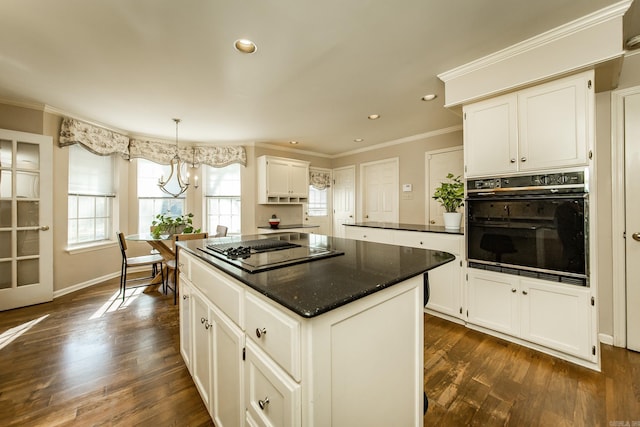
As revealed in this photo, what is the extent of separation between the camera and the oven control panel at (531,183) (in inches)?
68.7

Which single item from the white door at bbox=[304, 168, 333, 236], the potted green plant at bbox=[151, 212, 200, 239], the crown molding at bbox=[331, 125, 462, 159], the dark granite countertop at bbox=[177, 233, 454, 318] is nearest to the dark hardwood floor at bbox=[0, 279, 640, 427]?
the dark granite countertop at bbox=[177, 233, 454, 318]

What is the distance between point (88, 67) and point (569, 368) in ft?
15.1

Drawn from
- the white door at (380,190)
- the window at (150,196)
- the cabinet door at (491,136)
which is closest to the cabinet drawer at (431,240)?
the cabinet door at (491,136)

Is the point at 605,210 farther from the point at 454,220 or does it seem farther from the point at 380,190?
the point at 380,190

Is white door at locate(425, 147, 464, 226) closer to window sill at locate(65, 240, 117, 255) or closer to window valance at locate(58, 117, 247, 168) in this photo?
window valance at locate(58, 117, 247, 168)

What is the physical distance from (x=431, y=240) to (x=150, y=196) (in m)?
4.62

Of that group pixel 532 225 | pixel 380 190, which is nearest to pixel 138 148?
pixel 380 190

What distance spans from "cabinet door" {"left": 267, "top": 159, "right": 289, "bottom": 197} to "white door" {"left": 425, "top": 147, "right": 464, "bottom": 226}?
8.26 ft

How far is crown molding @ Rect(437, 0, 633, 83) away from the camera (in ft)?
4.94

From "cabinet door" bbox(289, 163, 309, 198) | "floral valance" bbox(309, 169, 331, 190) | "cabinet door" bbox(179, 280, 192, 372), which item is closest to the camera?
"cabinet door" bbox(179, 280, 192, 372)

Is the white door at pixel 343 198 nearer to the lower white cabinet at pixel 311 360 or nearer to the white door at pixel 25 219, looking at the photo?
the lower white cabinet at pixel 311 360

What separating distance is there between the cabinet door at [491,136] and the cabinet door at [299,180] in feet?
10.3

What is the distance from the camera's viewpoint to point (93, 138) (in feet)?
11.5

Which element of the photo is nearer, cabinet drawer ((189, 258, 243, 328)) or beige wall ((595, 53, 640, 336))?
cabinet drawer ((189, 258, 243, 328))
